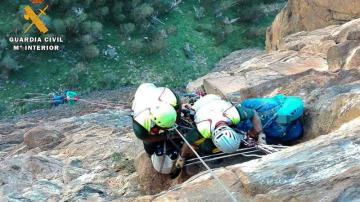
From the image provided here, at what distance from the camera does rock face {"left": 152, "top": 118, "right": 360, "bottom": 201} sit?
3932 mm

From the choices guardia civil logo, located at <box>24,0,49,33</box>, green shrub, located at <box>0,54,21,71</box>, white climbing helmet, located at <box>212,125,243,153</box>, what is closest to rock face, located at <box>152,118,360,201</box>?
white climbing helmet, located at <box>212,125,243,153</box>

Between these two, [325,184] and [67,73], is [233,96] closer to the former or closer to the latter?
[325,184]

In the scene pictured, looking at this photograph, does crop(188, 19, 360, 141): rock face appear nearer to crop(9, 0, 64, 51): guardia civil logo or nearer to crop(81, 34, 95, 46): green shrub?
crop(81, 34, 95, 46): green shrub

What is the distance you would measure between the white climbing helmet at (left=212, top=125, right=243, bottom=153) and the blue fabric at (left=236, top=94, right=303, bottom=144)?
0.74 m

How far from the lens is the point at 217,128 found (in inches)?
215

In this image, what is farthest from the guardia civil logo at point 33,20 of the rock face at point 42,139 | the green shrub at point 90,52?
the rock face at point 42,139

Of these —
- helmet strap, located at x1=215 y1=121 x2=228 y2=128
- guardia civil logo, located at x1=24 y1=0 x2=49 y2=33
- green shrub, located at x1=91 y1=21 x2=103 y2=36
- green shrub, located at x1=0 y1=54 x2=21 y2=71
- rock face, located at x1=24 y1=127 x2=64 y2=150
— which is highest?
helmet strap, located at x1=215 y1=121 x2=228 y2=128

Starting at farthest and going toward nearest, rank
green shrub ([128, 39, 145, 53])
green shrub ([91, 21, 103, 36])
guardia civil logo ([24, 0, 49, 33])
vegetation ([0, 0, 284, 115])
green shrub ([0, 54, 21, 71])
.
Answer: green shrub ([128, 39, 145, 53]) → green shrub ([91, 21, 103, 36]) → guardia civil logo ([24, 0, 49, 33]) → vegetation ([0, 0, 284, 115]) → green shrub ([0, 54, 21, 71])

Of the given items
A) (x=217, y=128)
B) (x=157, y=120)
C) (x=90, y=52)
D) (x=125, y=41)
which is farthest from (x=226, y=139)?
(x=125, y=41)

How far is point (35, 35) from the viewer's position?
75.8 feet

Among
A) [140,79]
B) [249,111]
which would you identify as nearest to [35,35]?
[140,79]

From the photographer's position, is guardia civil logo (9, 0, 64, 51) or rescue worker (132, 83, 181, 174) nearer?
rescue worker (132, 83, 181, 174)

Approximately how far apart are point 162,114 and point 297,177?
1.86 meters

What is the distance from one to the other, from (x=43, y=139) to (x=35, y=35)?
14120mm
